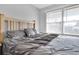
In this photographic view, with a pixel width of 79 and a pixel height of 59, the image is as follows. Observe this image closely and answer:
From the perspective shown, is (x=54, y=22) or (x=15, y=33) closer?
(x=15, y=33)

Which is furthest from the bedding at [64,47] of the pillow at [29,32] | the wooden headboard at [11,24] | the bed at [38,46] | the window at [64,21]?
the wooden headboard at [11,24]

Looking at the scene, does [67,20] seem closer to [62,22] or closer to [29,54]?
[62,22]

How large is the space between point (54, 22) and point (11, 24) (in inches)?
26.1

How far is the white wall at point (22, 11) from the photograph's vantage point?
1569 millimetres

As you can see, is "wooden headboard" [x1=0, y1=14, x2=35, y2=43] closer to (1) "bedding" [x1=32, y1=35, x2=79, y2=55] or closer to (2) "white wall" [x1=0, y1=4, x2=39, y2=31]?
(2) "white wall" [x1=0, y1=4, x2=39, y2=31]

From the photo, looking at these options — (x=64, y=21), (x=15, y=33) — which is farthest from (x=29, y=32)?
(x=64, y=21)

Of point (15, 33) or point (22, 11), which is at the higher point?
point (22, 11)

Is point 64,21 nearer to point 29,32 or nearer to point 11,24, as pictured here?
point 29,32

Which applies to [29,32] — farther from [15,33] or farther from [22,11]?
[22,11]

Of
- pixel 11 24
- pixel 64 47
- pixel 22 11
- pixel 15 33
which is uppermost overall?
pixel 22 11

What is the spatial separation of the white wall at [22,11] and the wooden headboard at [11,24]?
7 centimetres

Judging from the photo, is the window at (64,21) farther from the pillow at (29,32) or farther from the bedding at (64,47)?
the pillow at (29,32)

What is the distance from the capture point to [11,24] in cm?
158
